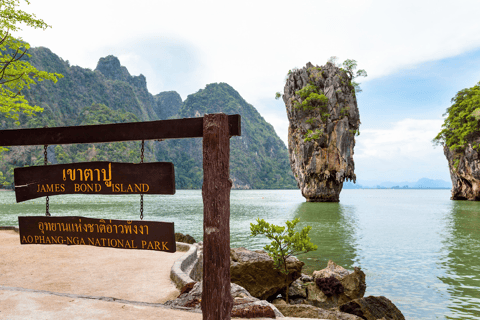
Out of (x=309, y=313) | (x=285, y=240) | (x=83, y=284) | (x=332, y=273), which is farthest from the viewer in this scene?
(x=332, y=273)

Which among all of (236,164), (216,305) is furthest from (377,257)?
(236,164)

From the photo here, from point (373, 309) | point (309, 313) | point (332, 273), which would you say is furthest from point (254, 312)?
point (332, 273)

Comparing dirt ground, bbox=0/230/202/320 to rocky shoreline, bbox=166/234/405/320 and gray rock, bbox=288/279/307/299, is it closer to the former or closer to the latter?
rocky shoreline, bbox=166/234/405/320

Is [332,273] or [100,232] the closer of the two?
[100,232]

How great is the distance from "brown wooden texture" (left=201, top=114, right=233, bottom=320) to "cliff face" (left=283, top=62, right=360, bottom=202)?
1649 inches

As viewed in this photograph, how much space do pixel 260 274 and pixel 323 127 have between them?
38.5 meters

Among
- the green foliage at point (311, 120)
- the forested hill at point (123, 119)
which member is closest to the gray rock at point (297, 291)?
the green foliage at point (311, 120)

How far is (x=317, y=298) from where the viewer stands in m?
8.48

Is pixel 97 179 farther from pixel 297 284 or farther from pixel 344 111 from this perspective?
pixel 344 111

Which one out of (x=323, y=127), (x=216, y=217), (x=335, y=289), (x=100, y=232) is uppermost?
(x=323, y=127)

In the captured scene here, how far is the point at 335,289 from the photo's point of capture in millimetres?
8500

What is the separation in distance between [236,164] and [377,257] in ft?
493

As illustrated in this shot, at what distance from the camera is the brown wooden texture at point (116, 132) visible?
10.8 feet

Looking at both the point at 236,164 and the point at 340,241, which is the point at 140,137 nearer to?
the point at 340,241
